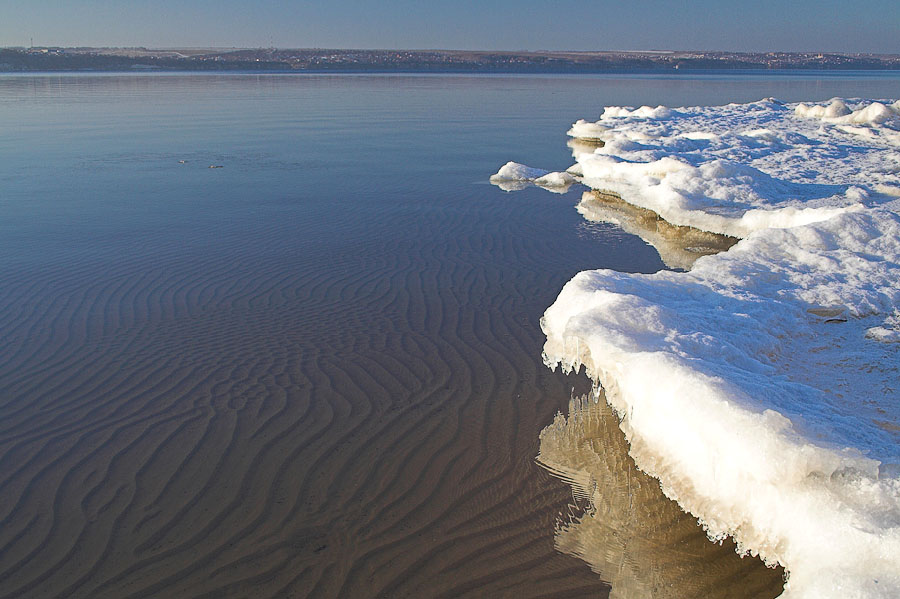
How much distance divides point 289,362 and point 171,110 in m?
28.4

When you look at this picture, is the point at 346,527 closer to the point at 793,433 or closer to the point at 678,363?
the point at 678,363

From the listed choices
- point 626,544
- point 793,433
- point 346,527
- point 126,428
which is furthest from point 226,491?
point 793,433

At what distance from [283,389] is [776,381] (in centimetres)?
359

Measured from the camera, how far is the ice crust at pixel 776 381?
3.01 metres

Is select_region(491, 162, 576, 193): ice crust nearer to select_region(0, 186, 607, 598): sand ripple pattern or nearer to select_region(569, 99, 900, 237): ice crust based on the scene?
select_region(569, 99, 900, 237): ice crust

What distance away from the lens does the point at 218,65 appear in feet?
340

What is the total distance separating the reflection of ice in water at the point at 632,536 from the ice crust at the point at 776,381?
0.35m


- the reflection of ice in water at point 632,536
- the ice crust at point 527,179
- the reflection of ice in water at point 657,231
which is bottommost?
the reflection of ice in water at point 632,536

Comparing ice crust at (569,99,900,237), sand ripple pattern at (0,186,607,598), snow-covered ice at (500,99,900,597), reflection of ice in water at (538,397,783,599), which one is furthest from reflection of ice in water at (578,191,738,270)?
reflection of ice in water at (538,397,783,599)

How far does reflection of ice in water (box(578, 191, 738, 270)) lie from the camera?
972cm

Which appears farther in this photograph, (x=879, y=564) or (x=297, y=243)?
(x=297, y=243)

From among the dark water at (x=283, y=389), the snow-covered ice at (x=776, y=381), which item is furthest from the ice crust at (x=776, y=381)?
the dark water at (x=283, y=389)

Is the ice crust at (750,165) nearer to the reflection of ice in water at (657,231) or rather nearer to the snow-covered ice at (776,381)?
the reflection of ice in water at (657,231)

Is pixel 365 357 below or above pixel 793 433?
below
